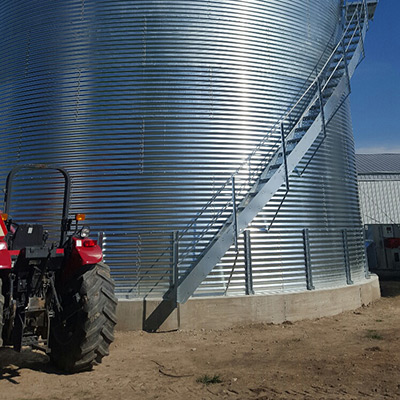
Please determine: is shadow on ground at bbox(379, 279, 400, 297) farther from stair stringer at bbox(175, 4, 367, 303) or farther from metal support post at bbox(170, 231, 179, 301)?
metal support post at bbox(170, 231, 179, 301)

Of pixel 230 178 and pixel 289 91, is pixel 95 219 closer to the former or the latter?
pixel 230 178

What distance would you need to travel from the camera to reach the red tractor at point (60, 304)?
492 centimetres

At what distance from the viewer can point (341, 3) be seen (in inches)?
548


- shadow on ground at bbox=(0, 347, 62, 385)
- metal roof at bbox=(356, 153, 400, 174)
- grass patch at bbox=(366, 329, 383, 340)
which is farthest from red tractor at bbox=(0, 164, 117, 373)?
metal roof at bbox=(356, 153, 400, 174)

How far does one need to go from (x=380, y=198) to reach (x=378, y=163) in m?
5.32

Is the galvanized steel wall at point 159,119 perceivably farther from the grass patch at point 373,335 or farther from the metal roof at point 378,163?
the metal roof at point 378,163

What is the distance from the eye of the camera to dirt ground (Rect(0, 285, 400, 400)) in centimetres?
450

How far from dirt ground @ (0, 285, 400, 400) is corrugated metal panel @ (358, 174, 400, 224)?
2101cm

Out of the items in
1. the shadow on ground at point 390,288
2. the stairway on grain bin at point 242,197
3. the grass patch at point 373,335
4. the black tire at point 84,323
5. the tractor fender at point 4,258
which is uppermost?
the stairway on grain bin at point 242,197

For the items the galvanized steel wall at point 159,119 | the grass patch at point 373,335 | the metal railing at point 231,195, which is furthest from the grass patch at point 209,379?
the grass patch at point 373,335

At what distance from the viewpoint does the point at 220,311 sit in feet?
26.6

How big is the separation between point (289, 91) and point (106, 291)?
818 centimetres

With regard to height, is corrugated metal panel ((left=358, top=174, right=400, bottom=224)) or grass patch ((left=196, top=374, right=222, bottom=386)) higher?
corrugated metal panel ((left=358, top=174, right=400, bottom=224))

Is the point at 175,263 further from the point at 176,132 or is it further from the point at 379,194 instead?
the point at 379,194
